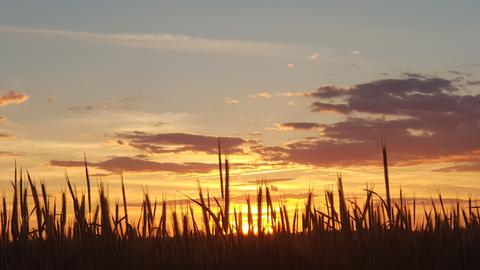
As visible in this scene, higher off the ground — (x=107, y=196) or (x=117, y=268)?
(x=107, y=196)

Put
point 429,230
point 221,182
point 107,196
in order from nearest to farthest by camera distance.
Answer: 1. point 221,182
2. point 107,196
3. point 429,230

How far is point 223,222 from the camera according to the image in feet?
28.7

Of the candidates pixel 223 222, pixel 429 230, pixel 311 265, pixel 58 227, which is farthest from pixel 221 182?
pixel 429 230

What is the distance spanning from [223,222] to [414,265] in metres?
2.34

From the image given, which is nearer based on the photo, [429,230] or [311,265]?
[311,265]

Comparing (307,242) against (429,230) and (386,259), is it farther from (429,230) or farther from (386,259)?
(429,230)

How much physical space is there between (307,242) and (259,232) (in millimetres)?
646

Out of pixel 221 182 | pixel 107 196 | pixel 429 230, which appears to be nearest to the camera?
pixel 221 182

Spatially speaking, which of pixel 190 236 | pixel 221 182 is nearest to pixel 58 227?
pixel 190 236

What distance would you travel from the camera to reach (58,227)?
8984 millimetres

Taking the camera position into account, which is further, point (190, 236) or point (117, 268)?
point (190, 236)

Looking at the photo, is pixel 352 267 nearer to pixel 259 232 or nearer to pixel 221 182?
pixel 259 232

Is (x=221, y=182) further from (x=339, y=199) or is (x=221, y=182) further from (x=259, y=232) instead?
(x=339, y=199)

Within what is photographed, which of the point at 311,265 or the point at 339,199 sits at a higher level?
the point at 339,199
